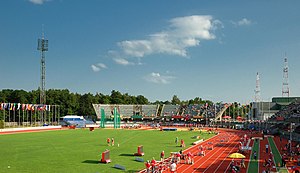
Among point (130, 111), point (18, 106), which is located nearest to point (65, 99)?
point (130, 111)

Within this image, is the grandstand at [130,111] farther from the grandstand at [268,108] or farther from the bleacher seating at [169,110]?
the grandstand at [268,108]

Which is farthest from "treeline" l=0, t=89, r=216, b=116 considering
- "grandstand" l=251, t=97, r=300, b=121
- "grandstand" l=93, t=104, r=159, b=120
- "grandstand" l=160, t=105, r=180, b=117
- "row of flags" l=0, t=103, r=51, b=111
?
"grandstand" l=251, t=97, r=300, b=121

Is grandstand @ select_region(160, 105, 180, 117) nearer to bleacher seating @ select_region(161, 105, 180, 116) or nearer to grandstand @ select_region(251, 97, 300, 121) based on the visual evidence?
bleacher seating @ select_region(161, 105, 180, 116)

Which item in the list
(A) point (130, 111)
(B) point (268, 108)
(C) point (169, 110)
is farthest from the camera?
(A) point (130, 111)

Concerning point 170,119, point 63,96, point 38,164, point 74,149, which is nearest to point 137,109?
point 170,119

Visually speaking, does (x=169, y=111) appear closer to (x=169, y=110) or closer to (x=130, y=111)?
(x=169, y=110)

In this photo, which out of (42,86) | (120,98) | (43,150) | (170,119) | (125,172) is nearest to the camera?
(125,172)

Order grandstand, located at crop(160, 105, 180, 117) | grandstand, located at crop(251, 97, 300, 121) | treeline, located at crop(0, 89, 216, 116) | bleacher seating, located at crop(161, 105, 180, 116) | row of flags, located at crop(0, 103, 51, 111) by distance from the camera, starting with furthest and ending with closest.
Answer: bleacher seating, located at crop(161, 105, 180, 116), grandstand, located at crop(160, 105, 180, 117), treeline, located at crop(0, 89, 216, 116), grandstand, located at crop(251, 97, 300, 121), row of flags, located at crop(0, 103, 51, 111)

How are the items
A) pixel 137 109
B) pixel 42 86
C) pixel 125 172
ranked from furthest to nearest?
1. pixel 137 109
2. pixel 42 86
3. pixel 125 172

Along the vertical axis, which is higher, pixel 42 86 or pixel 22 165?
pixel 42 86

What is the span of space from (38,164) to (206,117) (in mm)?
78410

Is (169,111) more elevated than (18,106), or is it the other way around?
(18,106)

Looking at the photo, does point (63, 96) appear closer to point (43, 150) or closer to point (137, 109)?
point (137, 109)

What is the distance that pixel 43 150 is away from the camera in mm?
36719
